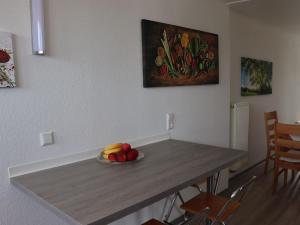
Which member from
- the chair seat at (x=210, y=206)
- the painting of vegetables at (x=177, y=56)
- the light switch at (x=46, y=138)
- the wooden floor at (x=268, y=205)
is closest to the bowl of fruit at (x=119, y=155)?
the light switch at (x=46, y=138)

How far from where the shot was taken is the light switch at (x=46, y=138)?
1471 millimetres

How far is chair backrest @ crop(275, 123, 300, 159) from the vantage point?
2857mm

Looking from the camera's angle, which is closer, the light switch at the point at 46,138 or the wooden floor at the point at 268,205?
the light switch at the point at 46,138

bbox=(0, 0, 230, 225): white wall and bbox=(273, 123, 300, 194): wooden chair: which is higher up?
bbox=(0, 0, 230, 225): white wall

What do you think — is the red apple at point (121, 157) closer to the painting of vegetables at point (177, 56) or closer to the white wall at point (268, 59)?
the painting of vegetables at point (177, 56)

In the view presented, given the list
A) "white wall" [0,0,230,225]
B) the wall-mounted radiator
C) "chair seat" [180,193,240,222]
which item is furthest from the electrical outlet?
the wall-mounted radiator

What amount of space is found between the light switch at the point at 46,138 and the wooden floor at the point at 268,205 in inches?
64.1

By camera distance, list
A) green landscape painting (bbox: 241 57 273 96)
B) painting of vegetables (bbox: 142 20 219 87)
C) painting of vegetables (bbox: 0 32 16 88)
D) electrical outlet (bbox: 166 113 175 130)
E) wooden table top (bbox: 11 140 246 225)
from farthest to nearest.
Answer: green landscape painting (bbox: 241 57 273 96), electrical outlet (bbox: 166 113 175 130), painting of vegetables (bbox: 142 20 219 87), painting of vegetables (bbox: 0 32 16 88), wooden table top (bbox: 11 140 246 225)

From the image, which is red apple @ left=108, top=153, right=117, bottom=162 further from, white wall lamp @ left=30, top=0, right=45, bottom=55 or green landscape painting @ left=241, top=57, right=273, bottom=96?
green landscape painting @ left=241, top=57, right=273, bottom=96

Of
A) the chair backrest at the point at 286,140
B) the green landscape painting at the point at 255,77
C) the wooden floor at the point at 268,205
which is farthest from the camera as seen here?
the green landscape painting at the point at 255,77

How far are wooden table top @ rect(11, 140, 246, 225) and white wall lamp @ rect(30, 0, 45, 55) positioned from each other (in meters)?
0.66

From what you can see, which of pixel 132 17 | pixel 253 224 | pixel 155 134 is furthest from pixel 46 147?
pixel 253 224

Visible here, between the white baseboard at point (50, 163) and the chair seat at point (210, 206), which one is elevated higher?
the white baseboard at point (50, 163)

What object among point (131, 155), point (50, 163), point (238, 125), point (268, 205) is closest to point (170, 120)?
point (131, 155)
